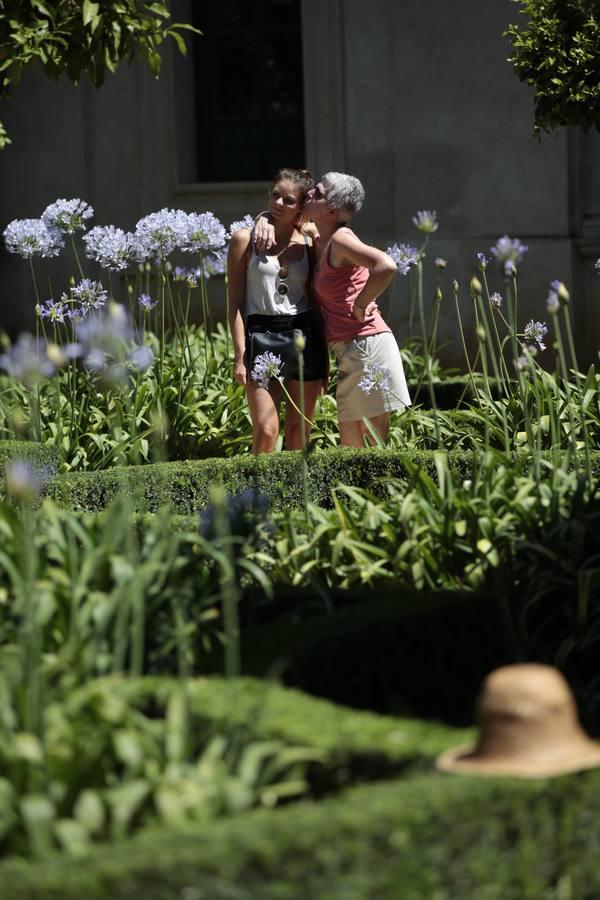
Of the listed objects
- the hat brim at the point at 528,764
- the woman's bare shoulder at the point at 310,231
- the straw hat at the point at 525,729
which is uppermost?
the woman's bare shoulder at the point at 310,231

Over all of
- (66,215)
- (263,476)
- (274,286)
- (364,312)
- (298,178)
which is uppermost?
(298,178)

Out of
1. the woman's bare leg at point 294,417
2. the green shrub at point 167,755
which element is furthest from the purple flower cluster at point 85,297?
the green shrub at point 167,755

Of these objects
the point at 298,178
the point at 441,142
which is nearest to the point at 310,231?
the point at 298,178

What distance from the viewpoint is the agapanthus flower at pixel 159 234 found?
727 cm

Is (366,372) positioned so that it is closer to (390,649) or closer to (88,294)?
(88,294)

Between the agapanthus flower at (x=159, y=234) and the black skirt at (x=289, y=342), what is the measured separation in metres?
1.04

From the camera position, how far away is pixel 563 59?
7676 mm

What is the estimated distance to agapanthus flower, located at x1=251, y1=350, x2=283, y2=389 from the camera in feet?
20.3

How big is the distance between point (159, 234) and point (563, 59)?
2.36 metres

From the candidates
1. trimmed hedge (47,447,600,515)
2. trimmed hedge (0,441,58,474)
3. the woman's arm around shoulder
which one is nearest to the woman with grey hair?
the woman's arm around shoulder

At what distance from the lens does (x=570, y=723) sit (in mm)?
3010

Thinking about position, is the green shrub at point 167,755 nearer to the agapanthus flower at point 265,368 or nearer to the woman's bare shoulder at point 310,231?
the agapanthus flower at point 265,368

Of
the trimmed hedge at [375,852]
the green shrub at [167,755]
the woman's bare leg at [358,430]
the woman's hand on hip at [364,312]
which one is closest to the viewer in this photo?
the trimmed hedge at [375,852]

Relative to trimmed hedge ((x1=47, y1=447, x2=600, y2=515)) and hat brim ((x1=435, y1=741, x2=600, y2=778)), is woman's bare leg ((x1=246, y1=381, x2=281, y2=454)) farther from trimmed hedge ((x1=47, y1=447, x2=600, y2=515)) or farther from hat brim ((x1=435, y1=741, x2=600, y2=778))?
hat brim ((x1=435, y1=741, x2=600, y2=778))
